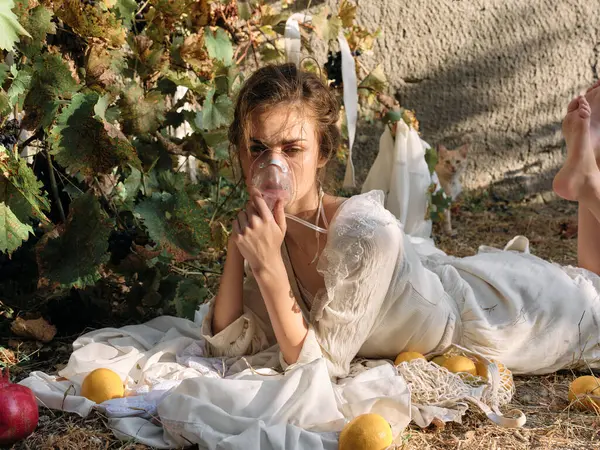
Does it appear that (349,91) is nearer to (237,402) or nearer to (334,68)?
(334,68)

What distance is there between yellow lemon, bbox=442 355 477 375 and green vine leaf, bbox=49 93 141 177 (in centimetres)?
117

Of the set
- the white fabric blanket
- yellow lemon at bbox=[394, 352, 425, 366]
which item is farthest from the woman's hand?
yellow lemon at bbox=[394, 352, 425, 366]

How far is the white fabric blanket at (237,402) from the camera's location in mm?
1745

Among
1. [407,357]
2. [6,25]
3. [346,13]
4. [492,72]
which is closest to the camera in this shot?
[6,25]

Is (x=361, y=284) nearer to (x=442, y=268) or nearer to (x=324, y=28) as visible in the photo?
(x=442, y=268)

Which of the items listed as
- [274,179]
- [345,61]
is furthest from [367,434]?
[345,61]

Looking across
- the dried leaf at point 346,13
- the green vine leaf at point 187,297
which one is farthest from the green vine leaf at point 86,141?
the dried leaf at point 346,13

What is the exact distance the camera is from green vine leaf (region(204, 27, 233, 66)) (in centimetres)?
266

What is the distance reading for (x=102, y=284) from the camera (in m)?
2.71

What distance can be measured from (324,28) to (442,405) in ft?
5.94

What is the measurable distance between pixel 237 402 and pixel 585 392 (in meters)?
1.01

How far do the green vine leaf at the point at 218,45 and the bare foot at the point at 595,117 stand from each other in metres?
1.36

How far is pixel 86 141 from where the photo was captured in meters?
2.27

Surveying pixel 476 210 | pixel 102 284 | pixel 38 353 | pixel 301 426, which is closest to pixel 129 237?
pixel 102 284
